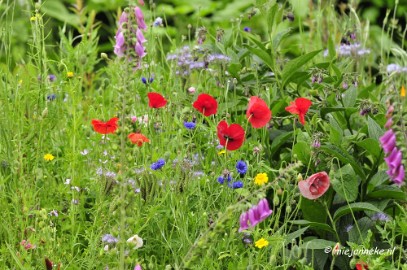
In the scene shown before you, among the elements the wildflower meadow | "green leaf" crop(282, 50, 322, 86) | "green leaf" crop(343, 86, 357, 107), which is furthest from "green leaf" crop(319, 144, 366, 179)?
"green leaf" crop(282, 50, 322, 86)

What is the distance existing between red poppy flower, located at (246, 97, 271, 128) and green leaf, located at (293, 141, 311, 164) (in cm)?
17

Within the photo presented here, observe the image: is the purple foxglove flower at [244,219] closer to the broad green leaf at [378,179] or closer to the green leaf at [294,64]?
the broad green leaf at [378,179]

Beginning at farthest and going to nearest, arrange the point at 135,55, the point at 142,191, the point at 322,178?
the point at 142,191, the point at 322,178, the point at 135,55

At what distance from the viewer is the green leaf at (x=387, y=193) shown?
2.70 metres

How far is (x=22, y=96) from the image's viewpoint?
3.07 meters

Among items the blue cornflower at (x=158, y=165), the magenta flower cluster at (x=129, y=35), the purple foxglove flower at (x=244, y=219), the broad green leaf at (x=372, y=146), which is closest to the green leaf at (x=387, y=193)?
the broad green leaf at (x=372, y=146)

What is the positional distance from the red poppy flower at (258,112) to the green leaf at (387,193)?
463mm

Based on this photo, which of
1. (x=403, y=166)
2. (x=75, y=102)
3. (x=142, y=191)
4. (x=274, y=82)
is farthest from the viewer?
(x=274, y=82)

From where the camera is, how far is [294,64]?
298 centimetres

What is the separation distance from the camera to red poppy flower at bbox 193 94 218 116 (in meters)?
2.58

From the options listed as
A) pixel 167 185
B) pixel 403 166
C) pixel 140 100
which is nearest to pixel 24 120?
pixel 140 100

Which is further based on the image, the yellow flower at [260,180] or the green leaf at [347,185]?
the green leaf at [347,185]

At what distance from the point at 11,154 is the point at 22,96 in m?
0.34

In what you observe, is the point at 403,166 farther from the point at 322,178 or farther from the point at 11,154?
Result: the point at 11,154
